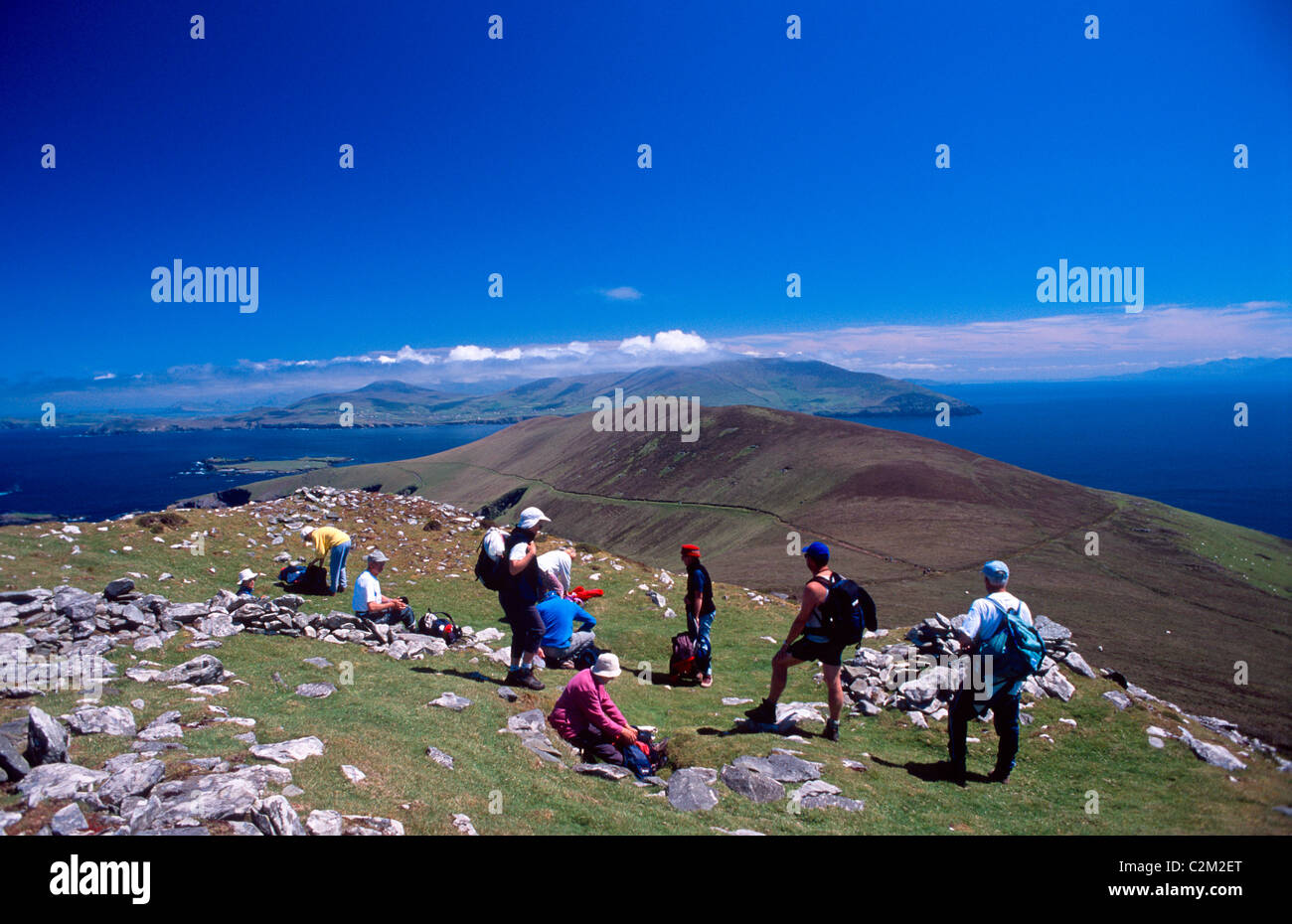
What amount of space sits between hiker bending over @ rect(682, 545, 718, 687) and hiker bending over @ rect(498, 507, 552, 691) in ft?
11.5

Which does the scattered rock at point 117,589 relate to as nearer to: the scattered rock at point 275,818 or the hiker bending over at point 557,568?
the hiker bending over at point 557,568

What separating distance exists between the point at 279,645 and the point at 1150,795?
14004 millimetres

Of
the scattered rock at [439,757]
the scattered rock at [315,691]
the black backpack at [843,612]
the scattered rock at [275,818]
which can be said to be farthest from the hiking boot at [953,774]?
the scattered rock at [315,691]

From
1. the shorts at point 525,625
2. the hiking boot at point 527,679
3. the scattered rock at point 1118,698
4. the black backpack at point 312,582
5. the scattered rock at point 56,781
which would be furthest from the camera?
the black backpack at point 312,582

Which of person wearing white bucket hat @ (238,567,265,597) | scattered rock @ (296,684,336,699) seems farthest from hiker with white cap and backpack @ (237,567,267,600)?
scattered rock @ (296,684,336,699)

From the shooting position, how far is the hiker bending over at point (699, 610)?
41.5 feet

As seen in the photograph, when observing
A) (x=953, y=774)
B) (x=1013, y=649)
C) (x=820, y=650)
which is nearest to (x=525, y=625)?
(x=820, y=650)

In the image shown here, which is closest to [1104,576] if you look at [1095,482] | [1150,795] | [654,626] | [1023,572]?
[1023,572]

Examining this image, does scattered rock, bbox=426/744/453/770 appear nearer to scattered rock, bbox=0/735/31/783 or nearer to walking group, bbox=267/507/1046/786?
walking group, bbox=267/507/1046/786

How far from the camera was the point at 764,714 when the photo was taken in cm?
1010

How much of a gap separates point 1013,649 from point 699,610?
244 inches

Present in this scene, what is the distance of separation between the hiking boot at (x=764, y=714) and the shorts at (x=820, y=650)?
5.27ft

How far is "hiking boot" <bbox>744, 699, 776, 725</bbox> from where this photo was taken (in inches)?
392
